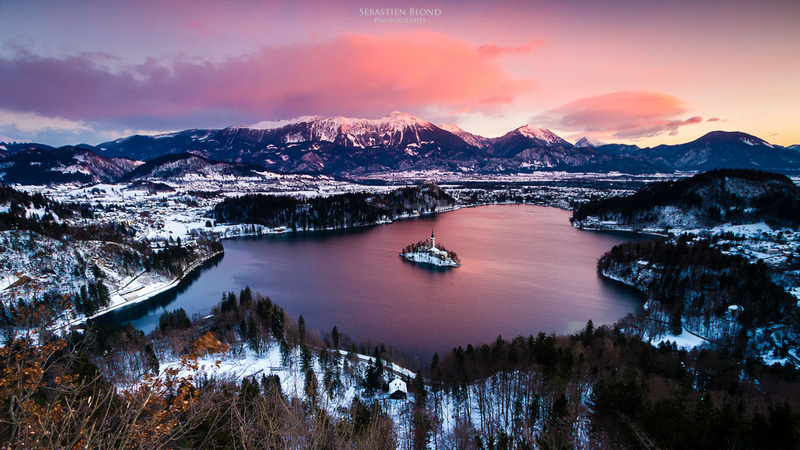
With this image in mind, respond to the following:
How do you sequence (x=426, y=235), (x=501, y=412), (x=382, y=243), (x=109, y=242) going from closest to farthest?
(x=501, y=412)
(x=109, y=242)
(x=382, y=243)
(x=426, y=235)

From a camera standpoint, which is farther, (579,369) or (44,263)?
(44,263)

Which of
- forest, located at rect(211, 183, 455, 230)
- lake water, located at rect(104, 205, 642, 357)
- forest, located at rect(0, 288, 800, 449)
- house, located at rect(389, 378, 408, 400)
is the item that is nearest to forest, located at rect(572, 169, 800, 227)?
lake water, located at rect(104, 205, 642, 357)

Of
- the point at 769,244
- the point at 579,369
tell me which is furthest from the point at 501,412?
the point at 769,244

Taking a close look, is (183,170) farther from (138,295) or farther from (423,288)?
(423,288)

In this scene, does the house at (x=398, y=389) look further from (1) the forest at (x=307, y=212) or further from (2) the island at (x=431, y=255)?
(1) the forest at (x=307, y=212)

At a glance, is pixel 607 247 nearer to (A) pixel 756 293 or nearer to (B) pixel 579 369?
(A) pixel 756 293

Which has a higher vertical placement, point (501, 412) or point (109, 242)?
point (109, 242)

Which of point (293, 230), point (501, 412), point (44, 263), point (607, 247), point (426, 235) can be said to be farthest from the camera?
point (293, 230)

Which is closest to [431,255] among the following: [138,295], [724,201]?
[138,295]
